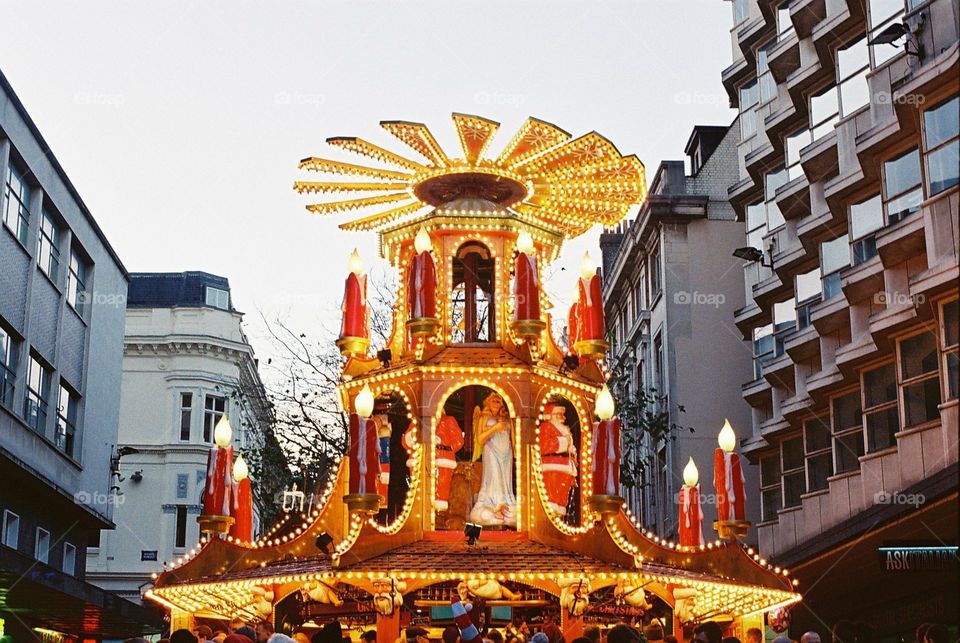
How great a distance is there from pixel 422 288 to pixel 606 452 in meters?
3.72

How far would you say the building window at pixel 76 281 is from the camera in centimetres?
3981

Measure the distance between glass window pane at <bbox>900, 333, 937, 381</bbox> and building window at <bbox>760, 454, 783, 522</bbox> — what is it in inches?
441

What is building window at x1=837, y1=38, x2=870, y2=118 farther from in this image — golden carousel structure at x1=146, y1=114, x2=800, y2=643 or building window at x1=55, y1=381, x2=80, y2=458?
building window at x1=55, y1=381, x2=80, y2=458

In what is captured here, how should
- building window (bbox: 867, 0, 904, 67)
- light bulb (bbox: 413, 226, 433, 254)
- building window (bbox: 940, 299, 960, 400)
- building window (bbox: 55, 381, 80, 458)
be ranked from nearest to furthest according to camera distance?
1. light bulb (bbox: 413, 226, 433, 254)
2. building window (bbox: 940, 299, 960, 400)
3. building window (bbox: 867, 0, 904, 67)
4. building window (bbox: 55, 381, 80, 458)

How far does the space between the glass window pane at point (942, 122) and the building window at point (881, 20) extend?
4.26m

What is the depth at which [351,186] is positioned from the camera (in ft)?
76.6

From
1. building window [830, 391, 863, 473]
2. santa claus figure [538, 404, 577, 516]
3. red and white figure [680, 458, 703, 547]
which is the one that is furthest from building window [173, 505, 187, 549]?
red and white figure [680, 458, 703, 547]

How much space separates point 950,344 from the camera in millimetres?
24797

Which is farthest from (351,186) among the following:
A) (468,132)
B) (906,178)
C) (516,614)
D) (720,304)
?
(720,304)

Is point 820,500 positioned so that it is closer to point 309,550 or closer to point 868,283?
point 868,283

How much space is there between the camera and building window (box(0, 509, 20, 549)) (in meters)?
32.7

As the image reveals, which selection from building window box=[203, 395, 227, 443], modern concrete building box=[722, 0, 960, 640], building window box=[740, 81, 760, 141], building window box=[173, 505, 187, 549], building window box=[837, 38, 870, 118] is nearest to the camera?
modern concrete building box=[722, 0, 960, 640]

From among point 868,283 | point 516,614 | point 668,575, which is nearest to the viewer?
point 668,575

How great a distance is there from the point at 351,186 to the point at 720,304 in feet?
86.4
